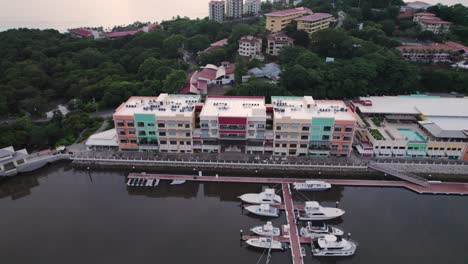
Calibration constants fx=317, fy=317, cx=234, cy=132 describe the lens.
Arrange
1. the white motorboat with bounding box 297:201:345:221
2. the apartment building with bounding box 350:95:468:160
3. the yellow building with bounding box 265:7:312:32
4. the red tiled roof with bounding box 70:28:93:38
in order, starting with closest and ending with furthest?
the white motorboat with bounding box 297:201:345:221, the apartment building with bounding box 350:95:468:160, the yellow building with bounding box 265:7:312:32, the red tiled roof with bounding box 70:28:93:38

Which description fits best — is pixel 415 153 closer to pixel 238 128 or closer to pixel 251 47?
pixel 238 128

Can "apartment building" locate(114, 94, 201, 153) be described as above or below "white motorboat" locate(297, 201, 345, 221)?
above

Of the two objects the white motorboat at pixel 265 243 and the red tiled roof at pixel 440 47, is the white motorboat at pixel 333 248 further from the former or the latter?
the red tiled roof at pixel 440 47

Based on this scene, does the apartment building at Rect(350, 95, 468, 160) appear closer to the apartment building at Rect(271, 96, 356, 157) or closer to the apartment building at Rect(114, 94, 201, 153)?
the apartment building at Rect(271, 96, 356, 157)

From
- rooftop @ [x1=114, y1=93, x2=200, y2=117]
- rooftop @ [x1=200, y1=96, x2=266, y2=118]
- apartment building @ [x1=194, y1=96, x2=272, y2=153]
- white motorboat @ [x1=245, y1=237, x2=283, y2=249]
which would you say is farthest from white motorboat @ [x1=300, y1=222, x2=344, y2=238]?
rooftop @ [x1=114, y1=93, x2=200, y2=117]

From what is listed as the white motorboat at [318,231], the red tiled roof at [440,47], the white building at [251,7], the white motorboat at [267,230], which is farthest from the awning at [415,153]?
the white building at [251,7]

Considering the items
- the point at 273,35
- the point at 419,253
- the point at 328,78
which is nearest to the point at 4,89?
the point at 273,35
